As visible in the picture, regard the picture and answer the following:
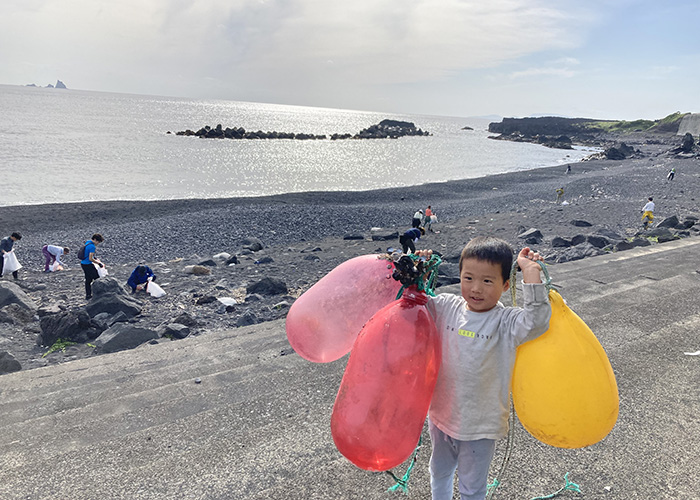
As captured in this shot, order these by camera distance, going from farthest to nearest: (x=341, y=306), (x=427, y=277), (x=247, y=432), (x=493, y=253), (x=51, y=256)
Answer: (x=51, y=256), (x=247, y=432), (x=341, y=306), (x=427, y=277), (x=493, y=253)

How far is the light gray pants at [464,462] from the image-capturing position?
223cm

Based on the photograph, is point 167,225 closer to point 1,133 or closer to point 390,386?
point 390,386

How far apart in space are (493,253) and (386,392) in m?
0.81

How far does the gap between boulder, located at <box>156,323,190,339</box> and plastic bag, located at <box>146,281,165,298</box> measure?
7.53 feet

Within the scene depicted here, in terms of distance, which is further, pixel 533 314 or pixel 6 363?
pixel 6 363

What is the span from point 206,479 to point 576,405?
230cm

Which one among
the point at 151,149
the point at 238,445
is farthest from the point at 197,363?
the point at 151,149

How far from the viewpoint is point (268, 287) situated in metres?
10.1

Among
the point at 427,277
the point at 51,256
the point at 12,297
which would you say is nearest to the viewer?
the point at 427,277

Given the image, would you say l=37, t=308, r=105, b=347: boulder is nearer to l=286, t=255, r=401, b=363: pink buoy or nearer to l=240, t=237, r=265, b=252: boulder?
l=286, t=255, r=401, b=363: pink buoy

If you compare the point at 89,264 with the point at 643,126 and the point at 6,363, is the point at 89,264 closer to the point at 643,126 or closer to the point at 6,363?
the point at 6,363

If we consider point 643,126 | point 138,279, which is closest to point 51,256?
point 138,279

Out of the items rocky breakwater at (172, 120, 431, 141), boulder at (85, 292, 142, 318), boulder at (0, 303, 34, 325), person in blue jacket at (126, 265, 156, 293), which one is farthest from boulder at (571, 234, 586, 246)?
rocky breakwater at (172, 120, 431, 141)

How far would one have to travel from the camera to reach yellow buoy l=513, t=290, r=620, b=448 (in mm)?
2025
